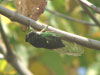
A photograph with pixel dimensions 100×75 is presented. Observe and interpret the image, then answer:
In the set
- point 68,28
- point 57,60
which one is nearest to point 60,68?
point 57,60

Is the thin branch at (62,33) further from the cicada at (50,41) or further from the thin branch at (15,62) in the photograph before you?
the thin branch at (15,62)

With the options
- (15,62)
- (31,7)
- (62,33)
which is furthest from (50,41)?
(15,62)

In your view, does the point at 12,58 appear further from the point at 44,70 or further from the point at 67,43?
the point at 67,43

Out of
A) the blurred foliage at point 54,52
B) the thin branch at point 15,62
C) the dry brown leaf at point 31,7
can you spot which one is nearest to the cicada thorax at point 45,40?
the dry brown leaf at point 31,7

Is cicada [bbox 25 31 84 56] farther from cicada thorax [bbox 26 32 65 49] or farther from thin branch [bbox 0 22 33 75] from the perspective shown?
thin branch [bbox 0 22 33 75]

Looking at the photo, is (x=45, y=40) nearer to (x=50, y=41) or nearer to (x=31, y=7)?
(x=50, y=41)
